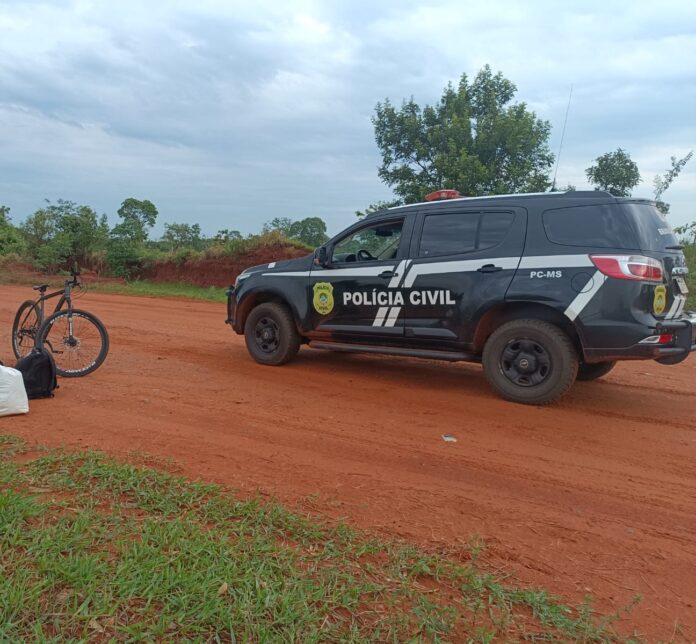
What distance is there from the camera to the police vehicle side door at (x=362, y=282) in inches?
251

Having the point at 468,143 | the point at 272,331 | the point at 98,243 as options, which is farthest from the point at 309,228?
the point at 272,331

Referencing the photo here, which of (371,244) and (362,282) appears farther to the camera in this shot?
(371,244)

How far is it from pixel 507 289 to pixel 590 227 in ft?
3.09

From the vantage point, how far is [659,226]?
539 cm

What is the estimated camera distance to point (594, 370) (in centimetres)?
657

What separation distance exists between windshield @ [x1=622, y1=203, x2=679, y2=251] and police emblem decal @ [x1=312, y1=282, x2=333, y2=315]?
3262 mm

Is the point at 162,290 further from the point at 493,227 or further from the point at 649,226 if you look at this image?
the point at 649,226

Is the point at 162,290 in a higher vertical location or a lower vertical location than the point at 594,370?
higher

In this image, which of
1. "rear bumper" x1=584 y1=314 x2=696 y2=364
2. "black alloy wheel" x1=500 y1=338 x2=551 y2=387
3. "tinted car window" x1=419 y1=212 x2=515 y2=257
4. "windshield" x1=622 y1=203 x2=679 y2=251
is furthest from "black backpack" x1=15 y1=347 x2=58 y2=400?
"windshield" x1=622 y1=203 x2=679 y2=251

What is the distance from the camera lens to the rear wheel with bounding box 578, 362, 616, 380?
6.50m

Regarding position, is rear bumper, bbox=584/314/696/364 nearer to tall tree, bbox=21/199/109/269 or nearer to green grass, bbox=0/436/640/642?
green grass, bbox=0/436/640/642

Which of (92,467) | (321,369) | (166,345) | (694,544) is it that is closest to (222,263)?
(166,345)

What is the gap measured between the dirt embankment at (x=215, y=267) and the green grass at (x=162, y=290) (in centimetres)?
43

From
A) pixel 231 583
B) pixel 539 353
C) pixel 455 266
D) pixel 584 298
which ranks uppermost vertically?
pixel 455 266
